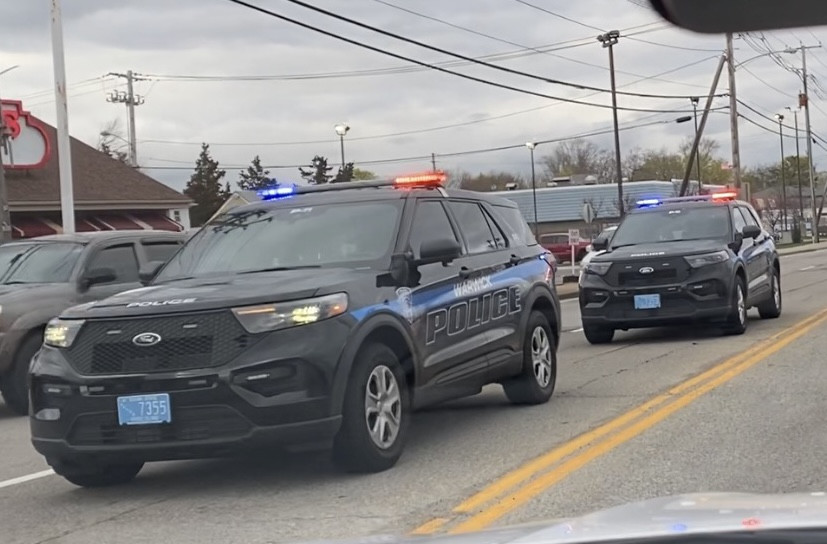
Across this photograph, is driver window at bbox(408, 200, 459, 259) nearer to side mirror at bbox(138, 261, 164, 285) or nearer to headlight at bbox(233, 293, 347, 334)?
headlight at bbox(233, 293, 347, 334)

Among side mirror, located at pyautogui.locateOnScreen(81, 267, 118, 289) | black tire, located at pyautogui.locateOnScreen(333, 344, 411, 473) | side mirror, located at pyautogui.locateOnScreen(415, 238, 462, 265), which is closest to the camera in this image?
black tire, located at pyautogui.locateOnScreen(333, 344, 411, 473)

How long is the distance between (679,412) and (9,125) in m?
27.0

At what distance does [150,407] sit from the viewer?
19.7ft

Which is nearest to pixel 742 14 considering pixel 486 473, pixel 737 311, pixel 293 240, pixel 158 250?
pixel 486 473

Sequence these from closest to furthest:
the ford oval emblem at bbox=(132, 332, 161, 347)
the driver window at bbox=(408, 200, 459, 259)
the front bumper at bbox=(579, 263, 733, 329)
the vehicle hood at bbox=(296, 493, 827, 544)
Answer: the vehicle hood at bbox=(296, 493, 827, 544) < the ford oval emblem at bbox=(132, 332, 161, 347) < the driver window at bbox=(408, 200, 459, 259) < the front bumper at bbox=(579, 263, 733, 329)

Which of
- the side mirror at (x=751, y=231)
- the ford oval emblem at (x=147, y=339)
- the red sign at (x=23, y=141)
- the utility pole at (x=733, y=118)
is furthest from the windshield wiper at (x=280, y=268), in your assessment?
the utility pole at (x=733, y=118)

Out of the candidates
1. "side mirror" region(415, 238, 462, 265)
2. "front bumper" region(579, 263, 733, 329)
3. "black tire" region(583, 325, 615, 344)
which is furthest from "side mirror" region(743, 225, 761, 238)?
"side mirror" region(415, 238, 462, 265)

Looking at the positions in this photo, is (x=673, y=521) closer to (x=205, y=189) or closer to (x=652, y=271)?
(x=652, y=271)

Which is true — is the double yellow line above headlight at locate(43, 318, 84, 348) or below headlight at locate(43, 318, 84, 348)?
below

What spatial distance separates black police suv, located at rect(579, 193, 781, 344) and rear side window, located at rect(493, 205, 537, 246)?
3920 millimetres

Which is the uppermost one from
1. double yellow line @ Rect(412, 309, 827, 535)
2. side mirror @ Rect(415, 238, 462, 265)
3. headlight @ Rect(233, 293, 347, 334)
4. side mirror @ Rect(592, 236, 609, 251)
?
side mirror @ Rect(415, 238, 462, 265)

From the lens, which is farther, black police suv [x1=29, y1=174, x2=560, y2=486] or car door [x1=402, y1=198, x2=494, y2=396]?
car door [x1=402, y1=198, x2=494, y2=396]

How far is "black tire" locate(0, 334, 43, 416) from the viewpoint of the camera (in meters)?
10.1

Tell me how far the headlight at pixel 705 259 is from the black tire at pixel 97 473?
8.08 meters
